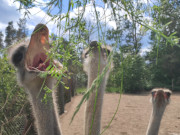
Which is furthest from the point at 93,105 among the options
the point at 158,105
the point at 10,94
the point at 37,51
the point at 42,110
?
the point at 10,94

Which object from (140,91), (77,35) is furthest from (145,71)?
(77,35)

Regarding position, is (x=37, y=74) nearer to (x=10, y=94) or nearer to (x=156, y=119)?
(x=156, y=119)

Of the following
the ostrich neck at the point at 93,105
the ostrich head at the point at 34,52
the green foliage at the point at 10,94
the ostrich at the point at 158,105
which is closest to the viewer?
the ostrich head at the point at 34,52

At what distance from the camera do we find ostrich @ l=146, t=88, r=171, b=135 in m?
2.48

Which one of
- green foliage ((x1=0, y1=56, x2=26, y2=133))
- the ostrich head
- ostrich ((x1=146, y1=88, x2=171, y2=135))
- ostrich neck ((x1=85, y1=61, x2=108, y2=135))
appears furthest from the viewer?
green foliage ((x1=0, y1=56, x2=26, y2=133))

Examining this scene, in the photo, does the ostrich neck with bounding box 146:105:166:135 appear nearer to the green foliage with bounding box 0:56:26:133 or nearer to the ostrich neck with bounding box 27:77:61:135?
the ostrich neck with bounding box 27:77:61:135

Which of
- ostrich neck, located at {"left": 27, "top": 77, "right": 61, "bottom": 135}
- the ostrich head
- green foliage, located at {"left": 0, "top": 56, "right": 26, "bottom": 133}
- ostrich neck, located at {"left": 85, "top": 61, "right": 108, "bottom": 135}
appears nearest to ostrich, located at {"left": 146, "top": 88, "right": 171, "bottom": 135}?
ostrich neck, located at {"left": 85, "top": 61, "right": 108, "bottom": 135}

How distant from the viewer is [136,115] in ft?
19.6

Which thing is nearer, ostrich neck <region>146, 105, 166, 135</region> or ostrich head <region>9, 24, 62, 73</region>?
ostrich head <region>9, 24, 62, 73</region>

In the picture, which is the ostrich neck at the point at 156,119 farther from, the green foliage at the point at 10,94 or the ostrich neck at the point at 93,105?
the green foliage at the point at 10,94

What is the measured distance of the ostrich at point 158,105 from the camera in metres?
2.48

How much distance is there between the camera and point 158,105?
2510 millimetres

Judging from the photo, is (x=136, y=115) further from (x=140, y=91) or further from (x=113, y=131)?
(x=140, y=91)

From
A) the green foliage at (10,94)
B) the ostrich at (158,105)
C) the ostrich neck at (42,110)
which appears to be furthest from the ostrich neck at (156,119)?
the green foliage at (10,94)
